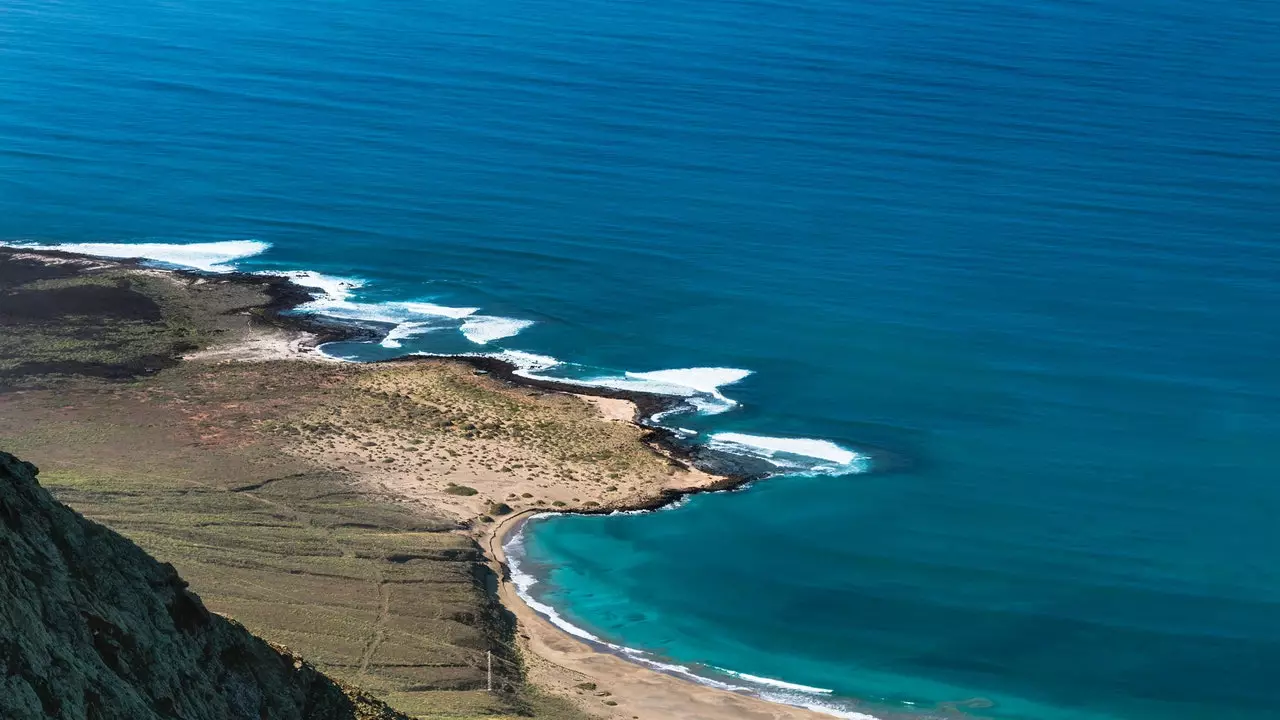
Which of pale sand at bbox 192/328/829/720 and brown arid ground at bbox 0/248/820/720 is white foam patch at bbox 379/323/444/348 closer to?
brown arid ground at bbox 0/248/820/720

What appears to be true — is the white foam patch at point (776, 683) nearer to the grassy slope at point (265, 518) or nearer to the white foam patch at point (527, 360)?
the grassy slope at point (265, 518)

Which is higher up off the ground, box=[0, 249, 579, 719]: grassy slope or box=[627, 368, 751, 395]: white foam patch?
box=[627, 368, 751, 395]: white foam patch

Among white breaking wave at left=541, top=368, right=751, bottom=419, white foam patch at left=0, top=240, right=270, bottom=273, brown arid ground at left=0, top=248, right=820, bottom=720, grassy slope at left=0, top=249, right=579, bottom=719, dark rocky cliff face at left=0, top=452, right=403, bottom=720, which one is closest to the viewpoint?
dark rocky cliff face at left=0, top=452, right=403, bottom=720

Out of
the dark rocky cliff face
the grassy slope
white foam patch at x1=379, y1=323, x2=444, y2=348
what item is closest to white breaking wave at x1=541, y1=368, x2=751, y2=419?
white foam patch at x1=379, y1=323, x2=444, y2=348

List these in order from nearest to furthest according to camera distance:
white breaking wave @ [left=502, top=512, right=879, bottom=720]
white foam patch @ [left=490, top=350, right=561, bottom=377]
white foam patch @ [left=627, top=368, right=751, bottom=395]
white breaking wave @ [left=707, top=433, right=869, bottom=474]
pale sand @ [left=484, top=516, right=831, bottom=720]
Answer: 1. pale sand @ [left=484, top=516, right=831, bottom=720]
2. white breaking wave @ [left=502, top=512, right=879, bottom=720]
3. white breaking wave @ [left=707, top=433, right=869, bottom=474]
4. white foam patch @ [left=627, top=368, right=751, bottom=395]
5. white foam patch @ [left=490, top=350, right=561, bottom=377]

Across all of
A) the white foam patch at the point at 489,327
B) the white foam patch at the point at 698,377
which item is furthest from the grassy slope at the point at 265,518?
the white foam patch at the point at 698,377

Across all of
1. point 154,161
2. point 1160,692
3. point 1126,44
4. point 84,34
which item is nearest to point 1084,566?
point 1160,692

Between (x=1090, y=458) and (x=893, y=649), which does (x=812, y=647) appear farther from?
(x=1090, y=458)

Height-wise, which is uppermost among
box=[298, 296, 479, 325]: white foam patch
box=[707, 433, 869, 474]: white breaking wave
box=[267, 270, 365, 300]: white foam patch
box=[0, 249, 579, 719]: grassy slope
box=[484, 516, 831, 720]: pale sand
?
box=[267, 270, 365, 300]: white foam patch

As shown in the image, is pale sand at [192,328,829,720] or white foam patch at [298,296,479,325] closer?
pale sand at [192,328,829,720]
